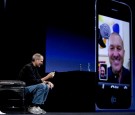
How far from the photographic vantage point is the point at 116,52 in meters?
6.55

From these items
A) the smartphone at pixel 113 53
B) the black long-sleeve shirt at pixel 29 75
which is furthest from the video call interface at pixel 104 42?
the black long-sleeve shirt at pixel 29 75

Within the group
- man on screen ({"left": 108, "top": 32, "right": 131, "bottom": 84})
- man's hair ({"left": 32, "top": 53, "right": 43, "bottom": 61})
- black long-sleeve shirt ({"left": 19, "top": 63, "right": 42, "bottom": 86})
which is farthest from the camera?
man on screen ({"left": 108, "top": 32, "right": 131, "bottom": 84})

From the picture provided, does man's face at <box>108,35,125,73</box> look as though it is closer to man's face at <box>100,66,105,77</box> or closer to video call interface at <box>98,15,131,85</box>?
video call interface at <box>98,15,131,85</box>

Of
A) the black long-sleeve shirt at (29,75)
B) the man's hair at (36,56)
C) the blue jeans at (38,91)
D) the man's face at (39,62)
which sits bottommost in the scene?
the blue jeans at (38,91)

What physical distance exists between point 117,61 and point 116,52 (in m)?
0.18

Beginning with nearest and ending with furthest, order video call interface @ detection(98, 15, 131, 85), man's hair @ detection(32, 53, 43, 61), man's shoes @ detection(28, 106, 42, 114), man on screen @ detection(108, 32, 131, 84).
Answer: man's shoes @ detection(28, 106, 42, 114) < man's hair @ detection(32, 53, 43, 61) < video call interface @ detection(98, 15, 131, 85) < man on screen @ detection(108, 32, 131, 84)

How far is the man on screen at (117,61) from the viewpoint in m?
6.39

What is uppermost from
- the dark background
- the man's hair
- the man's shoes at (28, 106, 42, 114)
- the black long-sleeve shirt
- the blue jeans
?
the dark background

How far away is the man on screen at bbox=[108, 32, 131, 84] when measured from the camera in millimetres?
6395

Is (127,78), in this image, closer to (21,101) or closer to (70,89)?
(70,89)

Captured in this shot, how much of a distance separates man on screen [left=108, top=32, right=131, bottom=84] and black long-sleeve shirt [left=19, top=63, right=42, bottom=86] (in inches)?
64.7

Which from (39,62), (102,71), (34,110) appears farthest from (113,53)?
(34,110)

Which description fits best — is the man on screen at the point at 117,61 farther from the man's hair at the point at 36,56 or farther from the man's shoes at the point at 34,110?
the man's shoes at the point at 34,110

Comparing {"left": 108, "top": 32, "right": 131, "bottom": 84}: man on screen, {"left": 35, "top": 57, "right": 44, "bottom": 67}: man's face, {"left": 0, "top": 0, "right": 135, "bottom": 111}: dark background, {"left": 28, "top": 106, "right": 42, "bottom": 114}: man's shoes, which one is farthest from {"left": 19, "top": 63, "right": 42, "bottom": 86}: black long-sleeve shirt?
{"left": 108, "top": 32, "right": 131, "bottom": 84}: man on screen
